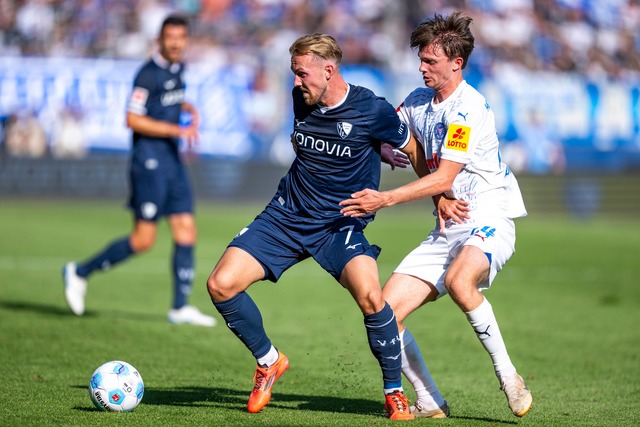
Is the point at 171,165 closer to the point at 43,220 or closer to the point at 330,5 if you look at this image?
the point at 43,220

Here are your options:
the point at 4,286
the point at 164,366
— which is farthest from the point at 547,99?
the point at 164,366

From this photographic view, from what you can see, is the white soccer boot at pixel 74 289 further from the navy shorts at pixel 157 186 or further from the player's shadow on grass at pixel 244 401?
the player's shadow on grass at pixel 244 401

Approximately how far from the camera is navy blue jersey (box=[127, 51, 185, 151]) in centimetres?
998

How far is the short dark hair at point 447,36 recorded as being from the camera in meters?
6.07

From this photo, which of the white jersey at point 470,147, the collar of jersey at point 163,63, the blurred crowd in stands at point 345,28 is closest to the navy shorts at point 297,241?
the white jersey at point 470,147

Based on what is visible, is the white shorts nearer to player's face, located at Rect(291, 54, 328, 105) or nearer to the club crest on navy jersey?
the club crest on navy jersey

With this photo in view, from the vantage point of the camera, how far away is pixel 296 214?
6254 millimetres

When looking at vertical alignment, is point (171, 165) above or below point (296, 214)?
below

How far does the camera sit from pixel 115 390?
231 inches

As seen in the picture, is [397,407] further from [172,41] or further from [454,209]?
[172,41]

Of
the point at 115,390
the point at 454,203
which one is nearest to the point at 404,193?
the point at 454,203

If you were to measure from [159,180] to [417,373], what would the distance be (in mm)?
4477

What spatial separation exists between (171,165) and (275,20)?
1745 cm

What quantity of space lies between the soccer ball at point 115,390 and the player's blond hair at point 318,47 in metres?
2.21
